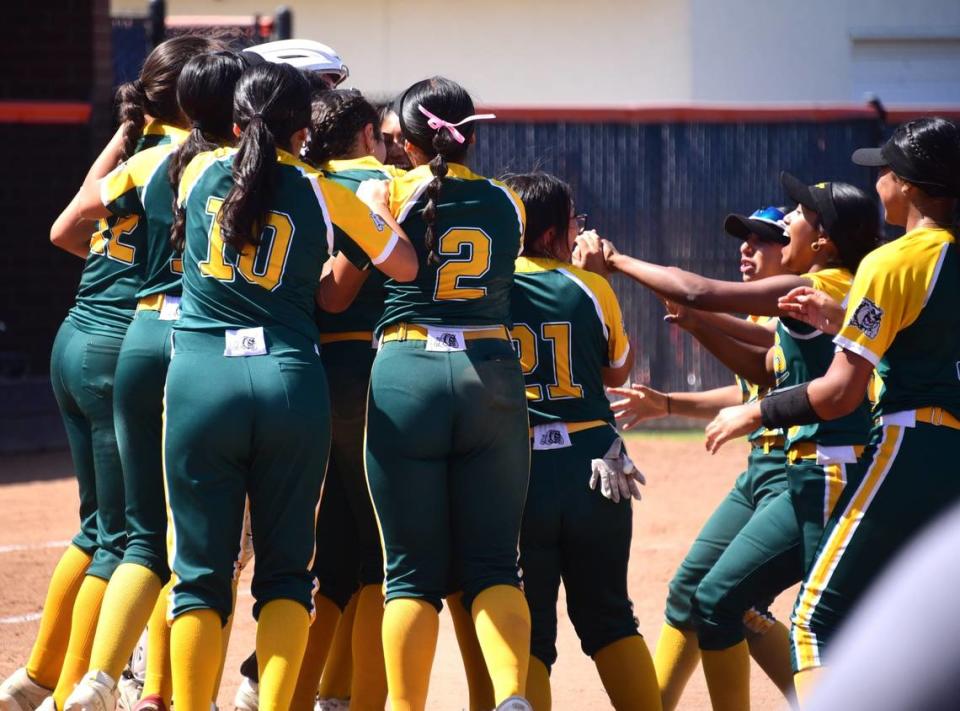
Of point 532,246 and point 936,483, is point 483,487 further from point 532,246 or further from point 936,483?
point 936,483

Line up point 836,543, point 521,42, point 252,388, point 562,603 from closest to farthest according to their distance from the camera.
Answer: point 836,543 → point 252,388 → point 562,603 → point 521,42

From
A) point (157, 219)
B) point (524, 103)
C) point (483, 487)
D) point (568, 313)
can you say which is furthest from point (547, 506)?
point (524, 103)

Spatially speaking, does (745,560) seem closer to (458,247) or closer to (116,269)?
(458,247)

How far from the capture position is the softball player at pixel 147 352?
4.06 m

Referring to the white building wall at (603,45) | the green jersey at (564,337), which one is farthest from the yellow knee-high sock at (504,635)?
the white building wall at (603,45)

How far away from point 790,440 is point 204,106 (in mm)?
2096

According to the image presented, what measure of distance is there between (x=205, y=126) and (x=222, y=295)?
0.64m

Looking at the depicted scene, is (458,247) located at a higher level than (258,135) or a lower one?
lower

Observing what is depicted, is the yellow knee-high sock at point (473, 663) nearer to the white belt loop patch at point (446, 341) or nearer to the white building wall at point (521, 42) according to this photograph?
the white belt loop patch at point (446, 341)

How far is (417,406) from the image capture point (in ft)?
13.0

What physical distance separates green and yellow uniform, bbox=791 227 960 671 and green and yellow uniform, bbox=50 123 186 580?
7.38 ft

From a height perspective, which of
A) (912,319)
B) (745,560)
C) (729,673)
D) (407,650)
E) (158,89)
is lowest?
(729,673)

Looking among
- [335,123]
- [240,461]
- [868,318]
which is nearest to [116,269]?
[335,123]

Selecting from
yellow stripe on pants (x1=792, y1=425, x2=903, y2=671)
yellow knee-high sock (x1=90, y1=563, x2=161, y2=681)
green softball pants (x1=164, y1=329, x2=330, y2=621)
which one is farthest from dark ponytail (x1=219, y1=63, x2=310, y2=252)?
yellow stripe on pants (x1=792, y1=425, x2=903, y2=671)
